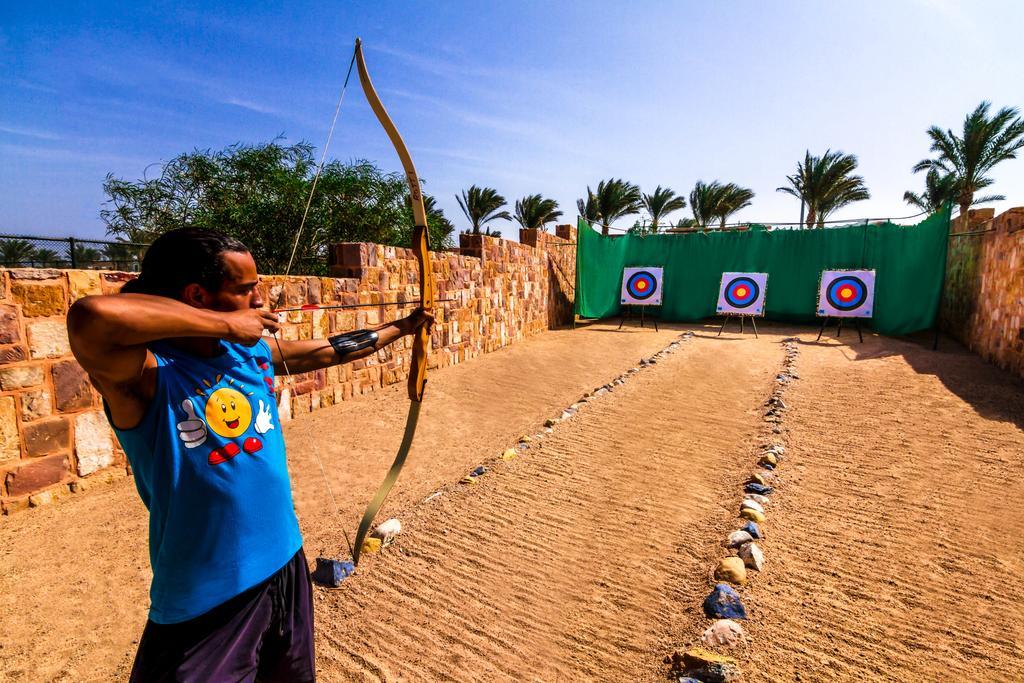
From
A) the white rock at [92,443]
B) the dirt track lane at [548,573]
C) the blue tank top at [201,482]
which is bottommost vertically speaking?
the dirt track lane at [548,573]

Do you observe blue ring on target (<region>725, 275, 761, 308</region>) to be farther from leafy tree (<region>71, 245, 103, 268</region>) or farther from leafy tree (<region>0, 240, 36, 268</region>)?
leafy tree (<region>0, 240, 36, 268</region>)

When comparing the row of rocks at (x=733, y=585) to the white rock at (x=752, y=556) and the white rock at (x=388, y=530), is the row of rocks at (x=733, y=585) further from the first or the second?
the white rock at (x=388, y=530)

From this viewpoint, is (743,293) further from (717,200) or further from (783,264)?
(717,200)

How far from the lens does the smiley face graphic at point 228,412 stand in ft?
3.60

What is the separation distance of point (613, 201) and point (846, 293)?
11749mm

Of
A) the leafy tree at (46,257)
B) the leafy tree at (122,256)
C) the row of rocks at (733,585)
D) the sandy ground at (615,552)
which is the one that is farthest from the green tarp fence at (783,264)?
the leafy tree at (46,257)

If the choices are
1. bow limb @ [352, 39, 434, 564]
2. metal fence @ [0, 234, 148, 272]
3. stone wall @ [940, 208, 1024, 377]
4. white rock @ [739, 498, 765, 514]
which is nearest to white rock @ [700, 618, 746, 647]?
white rock @ [739, 498, 765, 514]

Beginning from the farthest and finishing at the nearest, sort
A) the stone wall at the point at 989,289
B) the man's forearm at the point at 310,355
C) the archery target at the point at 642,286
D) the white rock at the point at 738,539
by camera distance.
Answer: the archery target at the point at 642,286 → the stone wall at the point at 989,289 → the white rock at the point at 738,539 → the man's forearm at the point at 310,355

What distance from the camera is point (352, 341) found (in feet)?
6.02

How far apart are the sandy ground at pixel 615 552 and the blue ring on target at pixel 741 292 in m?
6.50

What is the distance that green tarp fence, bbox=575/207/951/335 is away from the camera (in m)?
9.85

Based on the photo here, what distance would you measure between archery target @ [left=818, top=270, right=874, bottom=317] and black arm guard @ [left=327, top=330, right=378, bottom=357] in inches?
413

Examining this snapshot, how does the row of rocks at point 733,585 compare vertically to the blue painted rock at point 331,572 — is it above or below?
above

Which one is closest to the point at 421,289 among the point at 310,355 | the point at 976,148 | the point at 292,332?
the point at 310,355
